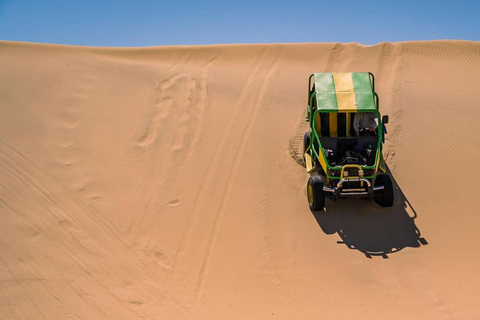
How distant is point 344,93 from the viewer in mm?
10016

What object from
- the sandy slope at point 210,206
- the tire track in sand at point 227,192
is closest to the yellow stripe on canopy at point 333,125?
the sandy slope at point 210,206

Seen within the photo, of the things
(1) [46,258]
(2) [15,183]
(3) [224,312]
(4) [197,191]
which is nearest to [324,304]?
(3) [224,312]

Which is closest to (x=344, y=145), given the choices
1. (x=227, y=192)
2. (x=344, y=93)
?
(x=344, y=93)

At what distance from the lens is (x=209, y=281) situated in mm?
7391

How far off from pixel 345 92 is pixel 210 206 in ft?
13.1

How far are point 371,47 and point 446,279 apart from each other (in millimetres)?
13744

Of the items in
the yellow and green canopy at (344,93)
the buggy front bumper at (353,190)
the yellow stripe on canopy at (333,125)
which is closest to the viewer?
the buggy front bumper at (353,190)

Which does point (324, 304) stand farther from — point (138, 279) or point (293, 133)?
point (293, 133)

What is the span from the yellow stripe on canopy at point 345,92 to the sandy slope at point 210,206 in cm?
188

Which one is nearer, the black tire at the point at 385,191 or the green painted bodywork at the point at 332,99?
the black tire at the point at 385,191

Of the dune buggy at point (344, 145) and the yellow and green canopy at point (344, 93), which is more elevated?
the yellow and green canopy at point (344, 93)

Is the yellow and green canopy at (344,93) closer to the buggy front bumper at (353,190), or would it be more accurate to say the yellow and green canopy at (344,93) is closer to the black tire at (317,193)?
the black tire at (317,193)

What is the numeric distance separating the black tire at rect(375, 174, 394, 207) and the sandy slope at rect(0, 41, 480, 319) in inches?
11.4

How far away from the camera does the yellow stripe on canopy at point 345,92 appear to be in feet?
31.8
